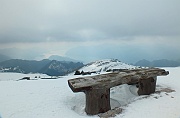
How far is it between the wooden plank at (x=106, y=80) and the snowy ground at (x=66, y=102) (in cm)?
89

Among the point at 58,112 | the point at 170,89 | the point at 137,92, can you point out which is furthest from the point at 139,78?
the point at 58,112

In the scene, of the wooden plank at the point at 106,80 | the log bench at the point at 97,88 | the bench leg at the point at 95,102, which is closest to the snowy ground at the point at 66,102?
the bench leg at the point at 95,102

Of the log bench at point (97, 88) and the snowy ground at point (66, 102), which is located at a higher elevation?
the log bench at point (97, 88)

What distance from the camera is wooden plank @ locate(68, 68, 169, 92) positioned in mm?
7688

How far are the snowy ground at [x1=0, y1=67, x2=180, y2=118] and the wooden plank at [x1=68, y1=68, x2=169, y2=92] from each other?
0.89m

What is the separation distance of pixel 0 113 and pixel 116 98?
504 cm

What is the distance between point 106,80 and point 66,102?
199 centimetres

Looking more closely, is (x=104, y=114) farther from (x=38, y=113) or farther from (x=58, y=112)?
(x=38, y=113)

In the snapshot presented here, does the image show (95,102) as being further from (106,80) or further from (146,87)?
(146,87)

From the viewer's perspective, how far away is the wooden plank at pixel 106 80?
7.69 metres

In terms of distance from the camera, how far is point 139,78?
9.50m

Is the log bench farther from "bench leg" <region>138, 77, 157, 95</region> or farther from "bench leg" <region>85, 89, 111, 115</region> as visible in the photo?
"bench leg" <region>138, 77, 157, 95</region>

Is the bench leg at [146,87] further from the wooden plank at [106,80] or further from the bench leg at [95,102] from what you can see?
the bench leg at [95,102]

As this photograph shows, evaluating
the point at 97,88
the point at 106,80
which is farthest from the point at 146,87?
the point at 97,88
